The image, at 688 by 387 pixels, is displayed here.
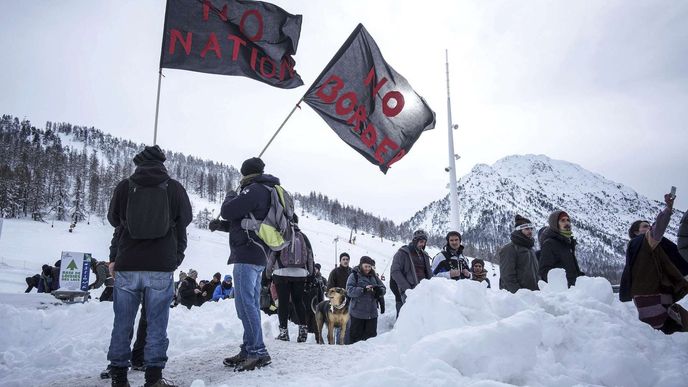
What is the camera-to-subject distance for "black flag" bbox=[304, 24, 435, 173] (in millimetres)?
6422

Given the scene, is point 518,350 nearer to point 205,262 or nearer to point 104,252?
point 205,262

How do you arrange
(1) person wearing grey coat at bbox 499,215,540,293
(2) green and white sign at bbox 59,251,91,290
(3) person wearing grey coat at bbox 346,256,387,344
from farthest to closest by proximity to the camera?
(2) green and white sign at bbox 59,251,91,290
(3) person wearing grey coat at bbox 346,256,387,344
(1) person wearing grey coat at bbox 499,215,540,293

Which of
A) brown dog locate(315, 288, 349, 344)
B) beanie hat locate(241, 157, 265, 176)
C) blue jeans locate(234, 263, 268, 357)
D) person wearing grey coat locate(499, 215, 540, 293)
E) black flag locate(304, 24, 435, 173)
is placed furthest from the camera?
brown dog locate(315, 288, 349, 344)

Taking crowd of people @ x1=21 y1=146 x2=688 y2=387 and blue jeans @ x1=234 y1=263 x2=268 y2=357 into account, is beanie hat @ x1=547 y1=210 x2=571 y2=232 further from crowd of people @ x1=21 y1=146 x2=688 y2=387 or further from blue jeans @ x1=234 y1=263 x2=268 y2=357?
blue jeans @ x1=234 y1=263 x2=268 y2=357

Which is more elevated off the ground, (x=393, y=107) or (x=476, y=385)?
(x=393, y=107)

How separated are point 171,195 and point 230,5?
11.8ft

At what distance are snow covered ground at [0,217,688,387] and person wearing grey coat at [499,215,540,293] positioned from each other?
0.66 meters

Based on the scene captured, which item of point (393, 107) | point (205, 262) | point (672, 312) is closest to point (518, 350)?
point (672, 312)

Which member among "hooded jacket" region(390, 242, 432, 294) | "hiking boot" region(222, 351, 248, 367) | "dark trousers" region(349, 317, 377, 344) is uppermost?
"hooded jacket" region(390, 242, 432, 294)

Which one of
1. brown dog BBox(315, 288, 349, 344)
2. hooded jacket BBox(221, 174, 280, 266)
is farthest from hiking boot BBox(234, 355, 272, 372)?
brown dog BBox(315, 288, 349, 344)

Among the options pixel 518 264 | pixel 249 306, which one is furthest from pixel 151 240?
pixel 518 264

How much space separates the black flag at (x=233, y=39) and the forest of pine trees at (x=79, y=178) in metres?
6.31

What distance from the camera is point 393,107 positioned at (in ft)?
24.0

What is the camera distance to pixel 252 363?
3893 mm
